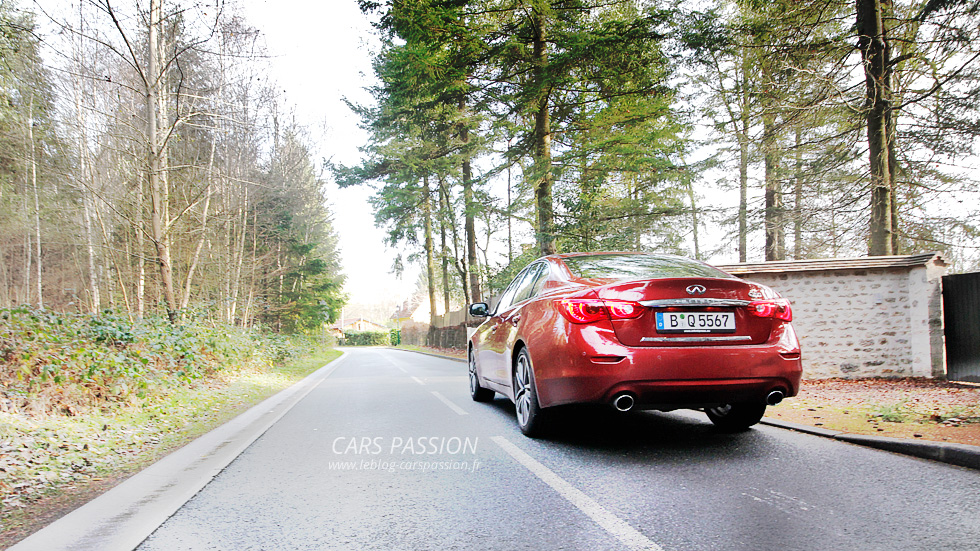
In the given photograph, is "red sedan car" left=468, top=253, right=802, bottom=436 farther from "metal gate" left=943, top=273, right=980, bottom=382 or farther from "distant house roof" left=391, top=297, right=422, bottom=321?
"distant house roof" left=391, top=297, right=422, bottom=321

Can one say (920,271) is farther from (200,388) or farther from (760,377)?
(200,388)

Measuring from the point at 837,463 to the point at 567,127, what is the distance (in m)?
13.2

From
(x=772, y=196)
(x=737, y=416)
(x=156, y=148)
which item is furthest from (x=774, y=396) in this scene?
(x=772, y=196)

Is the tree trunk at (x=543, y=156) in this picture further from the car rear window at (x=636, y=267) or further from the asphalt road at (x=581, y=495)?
the asphalt road at (x=581, y=495)

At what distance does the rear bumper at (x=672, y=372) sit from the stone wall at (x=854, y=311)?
651 centimetres

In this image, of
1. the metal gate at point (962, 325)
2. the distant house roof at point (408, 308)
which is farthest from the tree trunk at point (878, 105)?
the distant house roof at point (408, 308)

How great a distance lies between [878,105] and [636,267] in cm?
1034

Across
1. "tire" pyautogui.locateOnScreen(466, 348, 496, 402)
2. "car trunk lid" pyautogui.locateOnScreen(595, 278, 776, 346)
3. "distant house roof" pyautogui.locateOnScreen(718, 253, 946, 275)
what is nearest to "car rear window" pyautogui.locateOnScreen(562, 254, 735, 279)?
"car trunk lid" pyautogui.locateOnScreen(595, 278, 776, 346)

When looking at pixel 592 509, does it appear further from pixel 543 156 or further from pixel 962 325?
pixel 543 156

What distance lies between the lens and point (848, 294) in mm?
10148

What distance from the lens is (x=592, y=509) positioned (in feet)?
9.75

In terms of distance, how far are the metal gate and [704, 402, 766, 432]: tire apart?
6916mm

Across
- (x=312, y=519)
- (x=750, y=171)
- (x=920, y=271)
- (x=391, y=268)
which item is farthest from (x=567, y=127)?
(x=391, y=268)

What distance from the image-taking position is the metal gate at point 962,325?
356 inches
